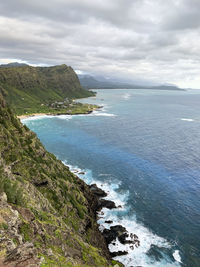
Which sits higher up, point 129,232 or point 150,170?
point 150,170

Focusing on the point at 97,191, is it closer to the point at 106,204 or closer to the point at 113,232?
the point at 106,204

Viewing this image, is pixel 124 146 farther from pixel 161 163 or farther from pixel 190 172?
pixel 190 172

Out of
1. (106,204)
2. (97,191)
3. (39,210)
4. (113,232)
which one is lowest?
(113,232)

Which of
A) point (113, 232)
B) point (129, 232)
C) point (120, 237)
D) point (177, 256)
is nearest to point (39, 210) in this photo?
point (113, 232)

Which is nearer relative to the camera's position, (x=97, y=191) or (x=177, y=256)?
(x=177, y=256)

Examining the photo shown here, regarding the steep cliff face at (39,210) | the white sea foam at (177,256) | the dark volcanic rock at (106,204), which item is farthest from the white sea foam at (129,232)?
the steep cliff face at (39,210)

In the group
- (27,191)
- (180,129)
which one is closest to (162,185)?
(27,191)

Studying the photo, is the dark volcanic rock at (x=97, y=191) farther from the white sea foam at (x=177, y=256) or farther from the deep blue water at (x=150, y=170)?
the white sea foam at (x=177, y=256)
